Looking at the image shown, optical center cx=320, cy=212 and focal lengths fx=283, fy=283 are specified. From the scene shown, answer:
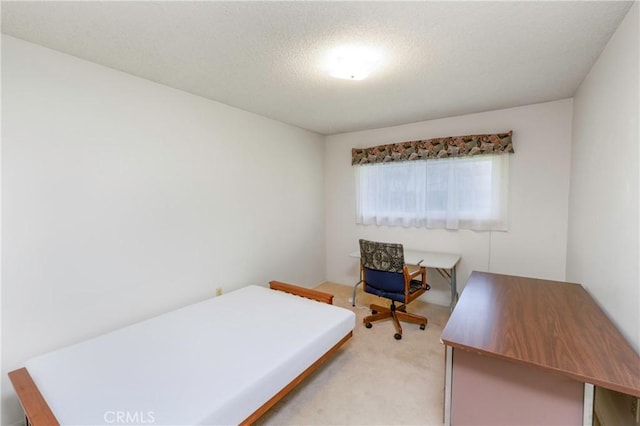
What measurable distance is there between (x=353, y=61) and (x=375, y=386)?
2.32 meters

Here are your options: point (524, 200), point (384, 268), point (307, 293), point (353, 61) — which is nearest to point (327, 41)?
point (353, 61)

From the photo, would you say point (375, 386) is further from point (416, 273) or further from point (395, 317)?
point (416, 273)

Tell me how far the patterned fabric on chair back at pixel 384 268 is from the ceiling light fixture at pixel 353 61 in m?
1.51

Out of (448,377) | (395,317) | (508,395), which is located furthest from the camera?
(395,317)

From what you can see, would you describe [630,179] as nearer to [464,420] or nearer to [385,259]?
[464,420]

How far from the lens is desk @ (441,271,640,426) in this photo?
1.22m

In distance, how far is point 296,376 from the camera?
5.97 feet

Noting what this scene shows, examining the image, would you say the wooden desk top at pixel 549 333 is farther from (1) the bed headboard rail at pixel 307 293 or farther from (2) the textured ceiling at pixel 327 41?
(2) the textured ceiling at pixel 327 41

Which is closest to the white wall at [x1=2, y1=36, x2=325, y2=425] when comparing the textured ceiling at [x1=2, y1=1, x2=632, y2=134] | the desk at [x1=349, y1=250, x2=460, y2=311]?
the textured ceiling at [x1=2, y1=1, x2=632, y2=134]

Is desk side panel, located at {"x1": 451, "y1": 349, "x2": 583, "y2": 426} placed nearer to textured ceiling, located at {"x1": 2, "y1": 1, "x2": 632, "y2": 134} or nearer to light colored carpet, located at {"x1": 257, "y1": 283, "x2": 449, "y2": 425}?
light colored carpet, located at {"x1": 257, "y1": 283, "x2": 449, "y2": 425}

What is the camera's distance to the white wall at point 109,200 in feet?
5.64

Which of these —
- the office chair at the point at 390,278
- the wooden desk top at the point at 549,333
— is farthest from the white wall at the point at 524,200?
the wooden desk top at the point at 549,333

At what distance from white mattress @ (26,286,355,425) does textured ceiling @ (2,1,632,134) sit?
1.91m

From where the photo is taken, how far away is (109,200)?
2100 millimetres
